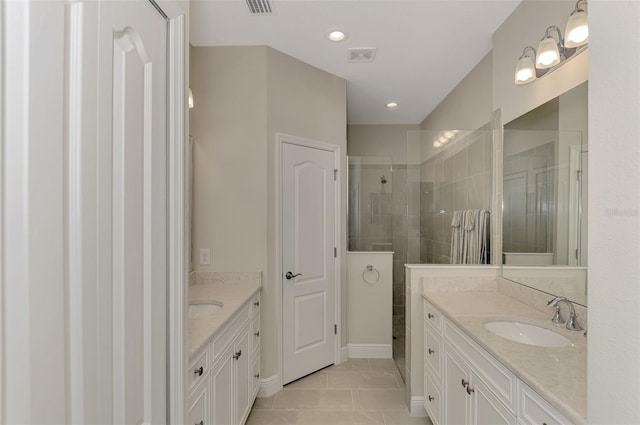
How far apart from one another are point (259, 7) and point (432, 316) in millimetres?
2370

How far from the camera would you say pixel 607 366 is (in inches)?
27.2

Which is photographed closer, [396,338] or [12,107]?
[12,107]

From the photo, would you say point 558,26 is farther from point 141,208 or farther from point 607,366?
point 141,208

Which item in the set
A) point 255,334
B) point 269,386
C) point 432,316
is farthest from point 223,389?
point 432,316

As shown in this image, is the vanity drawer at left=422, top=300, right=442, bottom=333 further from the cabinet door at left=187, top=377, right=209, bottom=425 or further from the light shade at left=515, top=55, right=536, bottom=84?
the light shade at left=515, top=55, right=536, bottom=84

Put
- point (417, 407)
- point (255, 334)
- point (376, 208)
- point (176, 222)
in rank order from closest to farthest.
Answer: point (176, 222) < point (417, 407) < point (255, 334) < point (376, 208)

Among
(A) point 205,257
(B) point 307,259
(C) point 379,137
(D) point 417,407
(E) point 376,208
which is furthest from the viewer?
(C) point 379,137

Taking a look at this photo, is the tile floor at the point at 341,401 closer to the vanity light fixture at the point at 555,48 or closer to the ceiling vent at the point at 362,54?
the vanity light fixture at the point at 555,48

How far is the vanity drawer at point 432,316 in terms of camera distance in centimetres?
205

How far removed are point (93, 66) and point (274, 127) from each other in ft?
6.87

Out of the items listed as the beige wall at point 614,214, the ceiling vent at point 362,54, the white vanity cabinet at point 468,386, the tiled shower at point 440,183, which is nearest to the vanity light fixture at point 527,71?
the tiled shower at point 440,183

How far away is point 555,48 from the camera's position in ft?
5.57

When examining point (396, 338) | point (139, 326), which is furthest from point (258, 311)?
point (396, 338)

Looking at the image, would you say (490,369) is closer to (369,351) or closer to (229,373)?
(229,373)
